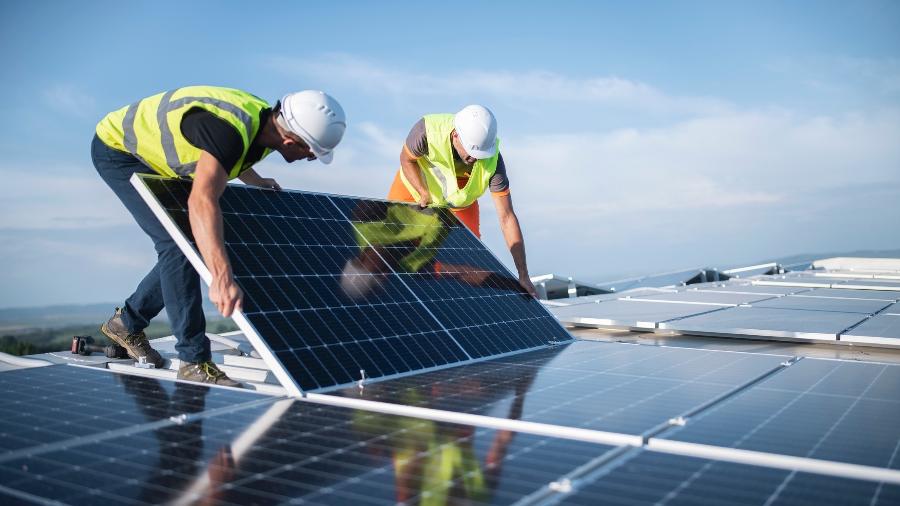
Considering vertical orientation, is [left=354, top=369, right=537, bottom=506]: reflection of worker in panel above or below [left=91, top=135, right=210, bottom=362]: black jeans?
below

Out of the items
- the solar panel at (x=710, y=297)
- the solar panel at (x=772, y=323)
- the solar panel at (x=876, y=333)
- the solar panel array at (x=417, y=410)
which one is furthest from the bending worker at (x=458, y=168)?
the solar panel at (x=710, y=297)

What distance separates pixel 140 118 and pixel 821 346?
5650 millimetres

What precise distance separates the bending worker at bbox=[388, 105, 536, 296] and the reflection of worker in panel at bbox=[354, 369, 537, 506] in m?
3.75

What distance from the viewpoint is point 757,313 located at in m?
8.88

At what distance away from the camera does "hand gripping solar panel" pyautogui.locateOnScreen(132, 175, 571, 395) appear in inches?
188

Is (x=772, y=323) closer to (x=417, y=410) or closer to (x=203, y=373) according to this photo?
(x=417, y=410)

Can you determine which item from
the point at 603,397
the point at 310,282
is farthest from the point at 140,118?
the point at 603,397

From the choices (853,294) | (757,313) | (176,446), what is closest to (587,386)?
(176,446)

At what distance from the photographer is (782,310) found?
30.3 ft

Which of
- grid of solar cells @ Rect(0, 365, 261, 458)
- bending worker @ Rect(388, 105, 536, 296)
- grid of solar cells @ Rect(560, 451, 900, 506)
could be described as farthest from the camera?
bending worker @ Rect(388, 105, 536, 296)

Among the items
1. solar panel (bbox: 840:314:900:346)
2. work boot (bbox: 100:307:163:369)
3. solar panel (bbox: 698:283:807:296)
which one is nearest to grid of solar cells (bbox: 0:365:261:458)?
work boot (bbox: 100:307:163:369)

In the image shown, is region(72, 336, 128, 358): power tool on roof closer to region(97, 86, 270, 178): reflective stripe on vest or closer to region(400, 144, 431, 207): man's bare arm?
region(97, 86, 270, 178): reflective stripe on vest

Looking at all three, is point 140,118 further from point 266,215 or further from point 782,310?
point 782,310

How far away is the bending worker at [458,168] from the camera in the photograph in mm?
7485
